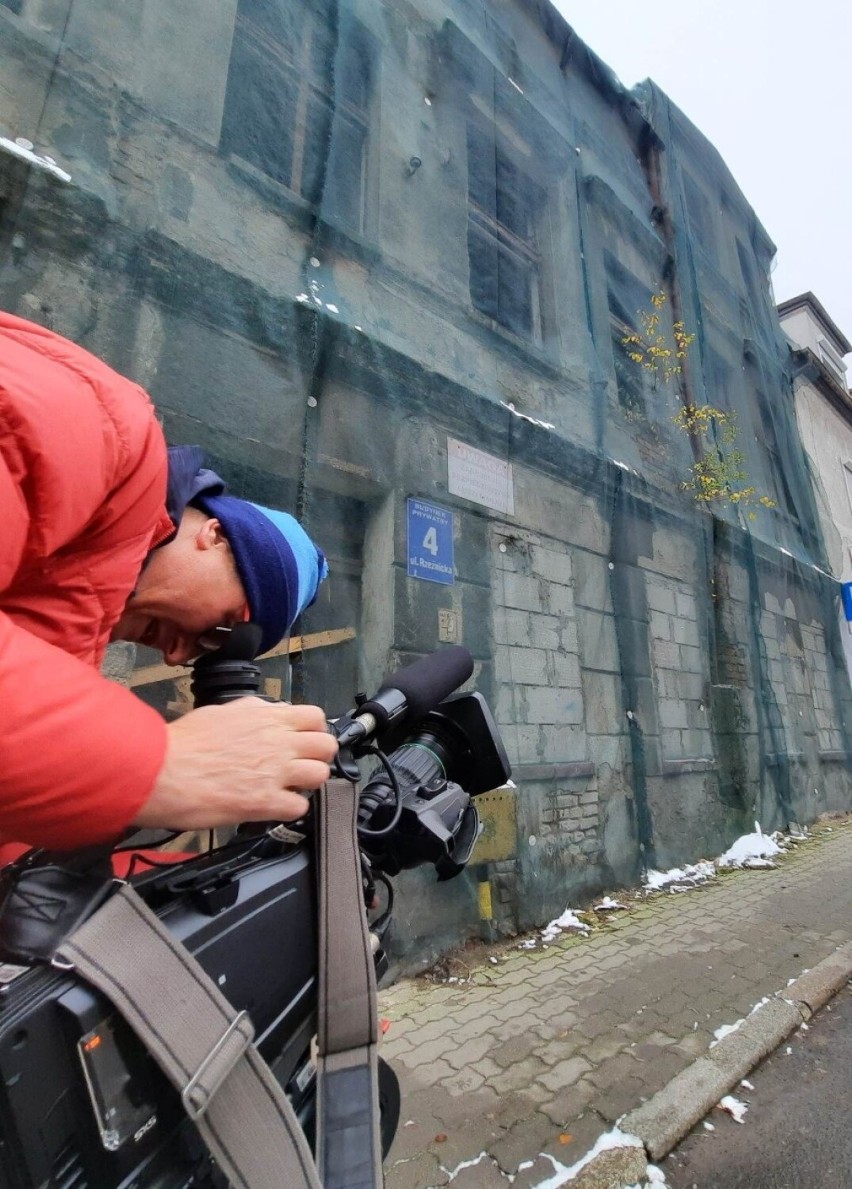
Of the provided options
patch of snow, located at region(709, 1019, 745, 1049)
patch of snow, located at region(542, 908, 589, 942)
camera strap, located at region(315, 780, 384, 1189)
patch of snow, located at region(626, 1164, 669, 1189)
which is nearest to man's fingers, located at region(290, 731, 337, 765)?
camera strap, located at region(315, 780, 384, 1189)

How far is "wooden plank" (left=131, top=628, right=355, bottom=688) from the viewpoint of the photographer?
2967 millimetres

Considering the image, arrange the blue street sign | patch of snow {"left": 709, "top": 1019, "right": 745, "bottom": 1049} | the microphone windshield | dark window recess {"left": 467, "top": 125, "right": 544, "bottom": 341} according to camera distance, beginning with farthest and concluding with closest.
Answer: dark window recess {"left": 467, "top": 125, "right": 544, "bottom": 341} < the blue street sign < patch of snow {"left": 709, "top": 1019, "right": 745, "bottom": 1049} < the microphone windshield

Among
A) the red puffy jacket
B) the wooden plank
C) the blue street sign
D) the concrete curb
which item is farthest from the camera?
the blue street sign

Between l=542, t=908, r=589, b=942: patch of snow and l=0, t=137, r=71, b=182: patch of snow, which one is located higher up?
l=0, t=137, r=71, b=182: patch of snow

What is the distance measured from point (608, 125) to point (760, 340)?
4.12 m

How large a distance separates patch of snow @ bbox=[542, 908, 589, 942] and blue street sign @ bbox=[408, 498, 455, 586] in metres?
2.38

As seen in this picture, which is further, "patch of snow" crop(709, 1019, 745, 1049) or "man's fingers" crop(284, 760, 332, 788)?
"patch of snow" crop(709, 1019, 745, 1049)

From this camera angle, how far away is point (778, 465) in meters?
9.42

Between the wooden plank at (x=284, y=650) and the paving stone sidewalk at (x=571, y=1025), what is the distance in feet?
5.88

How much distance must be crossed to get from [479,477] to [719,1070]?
3571mm

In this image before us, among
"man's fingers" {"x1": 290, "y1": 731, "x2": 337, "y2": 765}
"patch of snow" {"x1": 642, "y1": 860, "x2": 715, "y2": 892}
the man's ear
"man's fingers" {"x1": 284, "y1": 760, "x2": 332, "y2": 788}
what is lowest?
"patch of snow" {"x1": 642, "y1": 860, "x2": 715, "y2": 892}

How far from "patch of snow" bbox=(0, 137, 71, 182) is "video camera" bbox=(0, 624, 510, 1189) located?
293 cm

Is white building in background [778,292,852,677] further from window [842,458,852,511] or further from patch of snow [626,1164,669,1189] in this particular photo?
patch of snow [626,1164,669,1189]

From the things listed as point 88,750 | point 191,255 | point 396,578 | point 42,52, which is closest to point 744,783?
point 396,578
